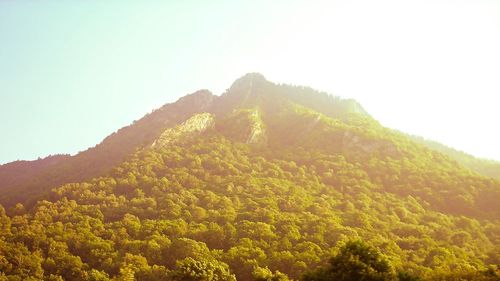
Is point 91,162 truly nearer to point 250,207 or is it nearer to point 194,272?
point 250,207

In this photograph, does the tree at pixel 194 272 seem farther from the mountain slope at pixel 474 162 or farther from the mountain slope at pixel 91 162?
the mountain slope at pixel 474 162

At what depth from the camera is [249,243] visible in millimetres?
74375

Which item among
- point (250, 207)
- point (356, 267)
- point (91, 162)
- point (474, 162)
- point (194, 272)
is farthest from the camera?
point (474, 162)

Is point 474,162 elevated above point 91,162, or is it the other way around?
point 91,162

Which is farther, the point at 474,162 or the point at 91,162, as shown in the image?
the point at 474,162

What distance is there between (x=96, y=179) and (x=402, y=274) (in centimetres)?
9505

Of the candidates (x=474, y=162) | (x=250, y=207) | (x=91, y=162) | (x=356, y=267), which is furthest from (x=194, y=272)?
(x=474, y=162)

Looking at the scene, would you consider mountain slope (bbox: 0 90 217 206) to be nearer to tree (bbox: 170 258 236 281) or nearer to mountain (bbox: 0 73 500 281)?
mountain (bbox: 0 73 500 281)

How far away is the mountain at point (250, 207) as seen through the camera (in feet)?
Result: 223

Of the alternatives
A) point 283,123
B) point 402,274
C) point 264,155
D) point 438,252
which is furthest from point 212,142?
point 402,274

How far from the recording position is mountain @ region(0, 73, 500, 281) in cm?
6800

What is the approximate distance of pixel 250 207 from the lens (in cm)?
9394

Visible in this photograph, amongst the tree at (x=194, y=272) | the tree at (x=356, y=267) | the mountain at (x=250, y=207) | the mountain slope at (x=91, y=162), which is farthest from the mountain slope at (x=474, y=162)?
the tree at (x=194, y=272)

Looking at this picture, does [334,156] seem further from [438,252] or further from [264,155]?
[438,252]
